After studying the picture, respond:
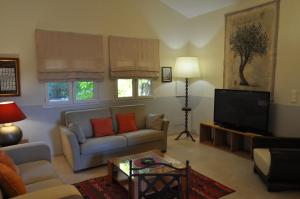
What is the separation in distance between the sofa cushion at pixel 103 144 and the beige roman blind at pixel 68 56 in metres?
1.25

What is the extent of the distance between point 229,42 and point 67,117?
131 inches

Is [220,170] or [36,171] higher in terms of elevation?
[36,171]

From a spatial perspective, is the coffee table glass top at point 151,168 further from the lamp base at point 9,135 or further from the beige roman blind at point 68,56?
the beige roman blind at point 68,56

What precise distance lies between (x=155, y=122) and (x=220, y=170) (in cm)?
144

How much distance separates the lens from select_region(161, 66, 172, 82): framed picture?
17.0 feet

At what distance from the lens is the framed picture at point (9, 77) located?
3521mm

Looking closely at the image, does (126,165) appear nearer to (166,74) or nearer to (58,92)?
(58,92)

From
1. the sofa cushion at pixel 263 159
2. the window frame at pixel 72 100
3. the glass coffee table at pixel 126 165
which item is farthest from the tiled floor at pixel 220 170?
the window frame at pixel 72 100

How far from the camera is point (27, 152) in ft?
8.85

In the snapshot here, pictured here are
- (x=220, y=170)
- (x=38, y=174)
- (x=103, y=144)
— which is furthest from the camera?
(x=103, y=144)

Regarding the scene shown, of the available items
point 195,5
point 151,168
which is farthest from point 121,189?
point 195,5

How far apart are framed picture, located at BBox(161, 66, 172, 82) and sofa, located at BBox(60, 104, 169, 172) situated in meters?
0.98

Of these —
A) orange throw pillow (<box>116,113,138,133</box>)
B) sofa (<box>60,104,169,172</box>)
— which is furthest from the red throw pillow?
orange throw pillow (<box>116,113,138,133</box>)

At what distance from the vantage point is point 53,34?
3.85 m
